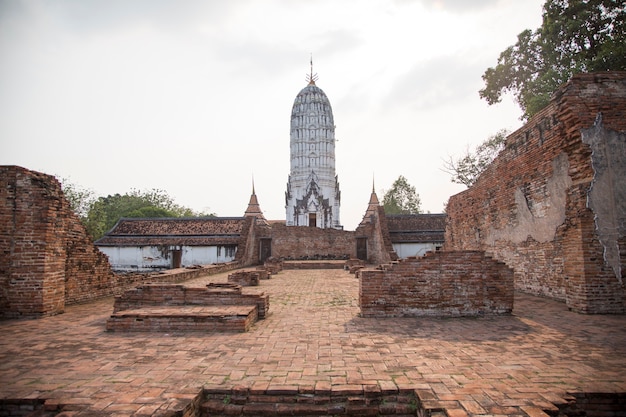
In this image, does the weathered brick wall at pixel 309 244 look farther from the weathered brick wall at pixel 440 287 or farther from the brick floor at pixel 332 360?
the brick floor at pixel 332 360

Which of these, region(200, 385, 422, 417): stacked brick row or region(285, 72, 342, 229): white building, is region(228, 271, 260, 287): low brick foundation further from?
region(285, 72, 342, 229): white building

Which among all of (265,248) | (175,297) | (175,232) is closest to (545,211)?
(175,297)

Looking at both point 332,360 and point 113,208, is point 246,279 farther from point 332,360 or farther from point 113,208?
point 113,208

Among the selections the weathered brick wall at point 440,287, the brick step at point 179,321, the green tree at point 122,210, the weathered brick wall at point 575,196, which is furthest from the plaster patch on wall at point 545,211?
the green tree at point 122,210

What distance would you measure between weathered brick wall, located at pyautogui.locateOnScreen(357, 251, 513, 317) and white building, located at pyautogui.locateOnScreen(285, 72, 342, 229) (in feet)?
138

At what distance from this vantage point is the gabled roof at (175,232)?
25.0 metres

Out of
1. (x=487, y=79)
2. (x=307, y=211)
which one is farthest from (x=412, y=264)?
(x=307, y=211)

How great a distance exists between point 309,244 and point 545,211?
16985 mm

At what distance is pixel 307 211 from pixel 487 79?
31.7m

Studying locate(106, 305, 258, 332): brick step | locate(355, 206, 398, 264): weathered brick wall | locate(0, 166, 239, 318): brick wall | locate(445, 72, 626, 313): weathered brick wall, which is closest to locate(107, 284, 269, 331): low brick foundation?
locate(106, 305, 258, 332): brick step

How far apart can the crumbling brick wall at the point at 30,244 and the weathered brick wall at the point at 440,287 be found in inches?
255

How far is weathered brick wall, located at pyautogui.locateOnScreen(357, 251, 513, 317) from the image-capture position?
6.90 m

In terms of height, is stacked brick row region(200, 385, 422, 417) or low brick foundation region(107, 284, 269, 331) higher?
low brick foundation region(107, 284, 269, 331)

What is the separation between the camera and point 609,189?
7059 millimetres
